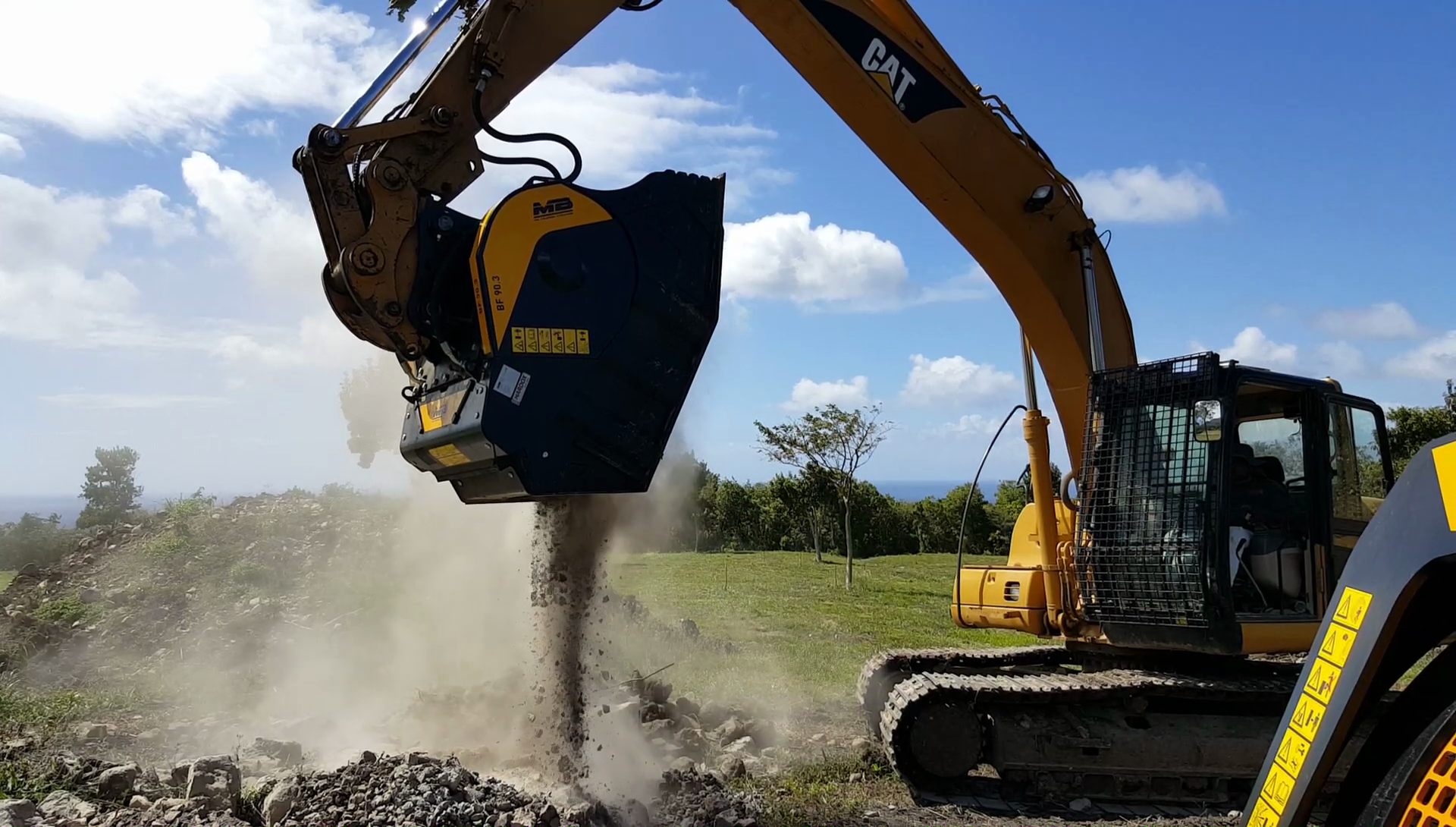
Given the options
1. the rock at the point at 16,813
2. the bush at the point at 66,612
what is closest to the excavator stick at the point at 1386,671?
the rock at the point at 16,813

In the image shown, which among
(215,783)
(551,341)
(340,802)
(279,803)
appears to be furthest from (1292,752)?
(215,783)

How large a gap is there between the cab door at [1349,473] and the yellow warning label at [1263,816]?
4291 mm

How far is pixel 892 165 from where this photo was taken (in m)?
6.54

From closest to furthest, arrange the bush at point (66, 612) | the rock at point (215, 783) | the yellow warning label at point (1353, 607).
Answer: the yellow warning label at point (1353, 607) → the rock at point (215, 783) → the bush at point (66, 612)

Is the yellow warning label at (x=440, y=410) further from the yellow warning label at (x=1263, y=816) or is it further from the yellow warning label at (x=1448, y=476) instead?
the yellow warning label at (x=1448, y=476)

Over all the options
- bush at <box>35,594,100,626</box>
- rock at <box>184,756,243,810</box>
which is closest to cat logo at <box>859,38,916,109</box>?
rock at <box>184,756,243,810</box>

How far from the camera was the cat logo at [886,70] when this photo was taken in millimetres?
6223

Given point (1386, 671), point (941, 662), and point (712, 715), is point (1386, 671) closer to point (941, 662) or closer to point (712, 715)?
point (941, 662)

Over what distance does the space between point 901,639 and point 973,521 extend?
1827 cm

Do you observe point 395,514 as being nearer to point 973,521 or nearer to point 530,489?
point 530,489

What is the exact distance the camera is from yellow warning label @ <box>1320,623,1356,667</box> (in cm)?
219

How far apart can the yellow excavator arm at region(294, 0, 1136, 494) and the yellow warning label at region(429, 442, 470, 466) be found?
0.05 metres

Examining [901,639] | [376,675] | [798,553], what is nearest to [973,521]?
[798,553]

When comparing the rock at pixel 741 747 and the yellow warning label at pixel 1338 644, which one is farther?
the rock at pixel 741 747
